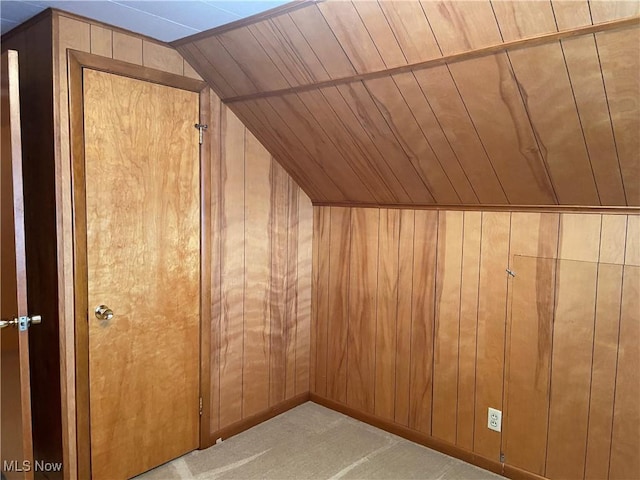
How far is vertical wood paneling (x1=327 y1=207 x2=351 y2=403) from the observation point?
311 cm

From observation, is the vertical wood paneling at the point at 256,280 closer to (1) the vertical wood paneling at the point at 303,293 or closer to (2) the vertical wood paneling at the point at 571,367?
(1) the vertical wood paneling at the point at 303,293

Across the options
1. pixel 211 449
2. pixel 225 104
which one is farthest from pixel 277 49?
pixel 211 449

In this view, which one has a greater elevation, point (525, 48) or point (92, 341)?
point (525, 48)

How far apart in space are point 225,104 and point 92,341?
1.41 metres

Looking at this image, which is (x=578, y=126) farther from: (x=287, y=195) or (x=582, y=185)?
(x=287, y=195)

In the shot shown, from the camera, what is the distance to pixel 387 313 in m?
2.91

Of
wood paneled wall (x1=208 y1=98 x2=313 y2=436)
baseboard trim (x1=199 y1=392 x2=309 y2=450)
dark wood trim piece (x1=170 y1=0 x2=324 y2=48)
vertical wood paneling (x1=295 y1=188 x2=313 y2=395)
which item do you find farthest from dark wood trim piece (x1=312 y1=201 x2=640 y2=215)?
baseboard trim (x1=199 y1=392 x2=309 y2=450)

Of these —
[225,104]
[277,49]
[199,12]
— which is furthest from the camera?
[225,104]

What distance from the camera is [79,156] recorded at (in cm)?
206

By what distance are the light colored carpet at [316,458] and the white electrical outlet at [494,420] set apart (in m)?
0.24

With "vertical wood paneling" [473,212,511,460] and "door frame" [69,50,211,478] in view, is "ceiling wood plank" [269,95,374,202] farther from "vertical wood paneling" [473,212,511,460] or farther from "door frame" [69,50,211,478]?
"vertical wood paneling" [473,212,511,460]

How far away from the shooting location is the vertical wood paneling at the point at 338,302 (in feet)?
10.2

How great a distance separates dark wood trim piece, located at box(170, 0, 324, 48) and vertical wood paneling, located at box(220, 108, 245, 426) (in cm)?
47

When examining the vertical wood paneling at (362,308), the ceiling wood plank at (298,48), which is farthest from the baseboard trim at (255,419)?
the ceiling wood plank at (298,48)
